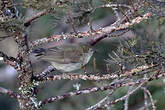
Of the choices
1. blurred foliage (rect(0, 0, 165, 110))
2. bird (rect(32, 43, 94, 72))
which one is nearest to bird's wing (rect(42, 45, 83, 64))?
bird (rect(32, 43, 94, 72))

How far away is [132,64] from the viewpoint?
8.16 ft

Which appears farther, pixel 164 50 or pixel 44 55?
pixel 44 55

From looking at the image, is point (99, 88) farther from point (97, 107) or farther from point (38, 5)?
point (38, 5)

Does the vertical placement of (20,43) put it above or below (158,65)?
above

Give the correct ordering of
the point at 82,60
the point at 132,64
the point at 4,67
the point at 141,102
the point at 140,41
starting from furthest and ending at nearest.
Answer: the point at 4,67 → the point at 141,102 → the point at 82,60 → the point at 140,41 → the point at 132,64

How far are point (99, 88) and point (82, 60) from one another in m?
1.00

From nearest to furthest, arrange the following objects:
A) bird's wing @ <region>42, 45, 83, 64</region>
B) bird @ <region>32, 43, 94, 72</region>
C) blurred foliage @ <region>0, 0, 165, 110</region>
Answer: blurred foliage @ <region>0, 0, 165, 110</region> → bird @ <region>32, 43, 94, 72</region> → bird's wing @ <region>42, 45, 83, 64</region>

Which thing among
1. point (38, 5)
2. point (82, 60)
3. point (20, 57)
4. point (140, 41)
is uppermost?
point (38, 5)

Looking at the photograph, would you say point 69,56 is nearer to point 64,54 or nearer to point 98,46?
point 64,54

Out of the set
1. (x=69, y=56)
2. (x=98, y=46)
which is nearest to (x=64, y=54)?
(x=69, y=56)

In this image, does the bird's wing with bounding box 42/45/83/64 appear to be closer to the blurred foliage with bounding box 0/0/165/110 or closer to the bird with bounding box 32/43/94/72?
the bird with bounding box 32/43/94/72

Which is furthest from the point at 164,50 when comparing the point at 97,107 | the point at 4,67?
the point at 4,67

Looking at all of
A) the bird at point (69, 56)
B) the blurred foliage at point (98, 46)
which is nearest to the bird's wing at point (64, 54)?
the bird at point (69, 56)

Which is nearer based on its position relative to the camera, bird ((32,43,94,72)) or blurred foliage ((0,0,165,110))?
blurred foliage ((0,0,165,110))
